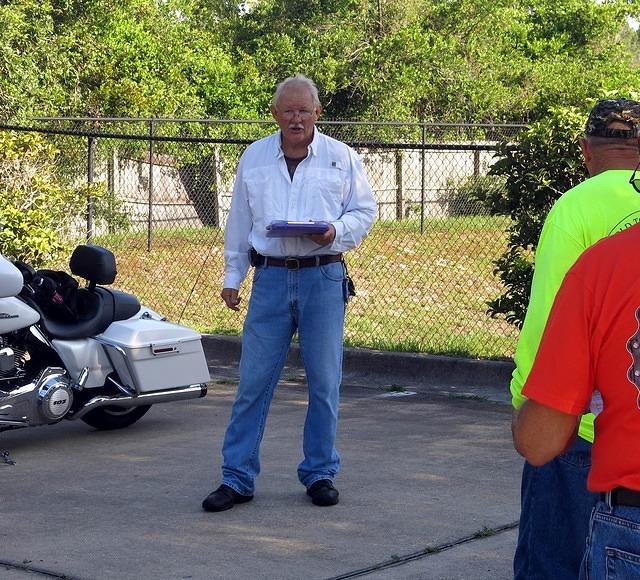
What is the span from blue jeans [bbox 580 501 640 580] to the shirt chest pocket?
11.2ft

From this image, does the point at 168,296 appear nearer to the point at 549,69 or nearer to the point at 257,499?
the point at 257,499

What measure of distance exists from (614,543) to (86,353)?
16.9ft

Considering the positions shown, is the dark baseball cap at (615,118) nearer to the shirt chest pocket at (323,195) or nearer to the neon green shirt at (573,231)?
the neon green shirt at (573,231)

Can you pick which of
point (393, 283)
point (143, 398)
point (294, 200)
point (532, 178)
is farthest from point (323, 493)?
point (393, 283)

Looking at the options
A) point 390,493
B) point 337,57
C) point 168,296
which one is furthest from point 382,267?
point 337,57

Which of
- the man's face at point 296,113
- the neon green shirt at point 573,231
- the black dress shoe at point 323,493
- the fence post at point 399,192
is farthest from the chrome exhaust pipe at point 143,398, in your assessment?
the fence post at point 399,192

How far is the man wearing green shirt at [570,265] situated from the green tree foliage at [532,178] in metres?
5.00

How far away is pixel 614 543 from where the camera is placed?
229cm

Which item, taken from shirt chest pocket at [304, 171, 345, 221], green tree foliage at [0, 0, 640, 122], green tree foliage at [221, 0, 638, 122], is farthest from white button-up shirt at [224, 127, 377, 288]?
green tree foliage at [221, 0, 638, 122]

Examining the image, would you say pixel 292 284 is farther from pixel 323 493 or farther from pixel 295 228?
pixel 323 493

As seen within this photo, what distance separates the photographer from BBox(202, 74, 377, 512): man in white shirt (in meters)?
A: 5.59

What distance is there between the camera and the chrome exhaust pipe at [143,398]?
23.1 feet

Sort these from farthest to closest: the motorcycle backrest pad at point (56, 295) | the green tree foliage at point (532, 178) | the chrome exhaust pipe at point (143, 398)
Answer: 1. the green tree foliage at point (532, 178)
2. the motorcycle backrest pad at point (56, 295)
3. the chrome exhaust pipe at point (143, 398)

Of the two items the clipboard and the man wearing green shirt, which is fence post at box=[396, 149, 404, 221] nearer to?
the clipboard
